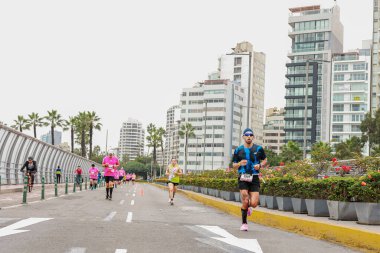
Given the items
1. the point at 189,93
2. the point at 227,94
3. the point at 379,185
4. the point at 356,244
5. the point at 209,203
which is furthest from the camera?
the point at 189,93

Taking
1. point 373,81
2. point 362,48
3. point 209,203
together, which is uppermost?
point 362,48

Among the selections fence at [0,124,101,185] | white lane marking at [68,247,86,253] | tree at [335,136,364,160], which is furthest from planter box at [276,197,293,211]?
tree at [335,136,364,160]

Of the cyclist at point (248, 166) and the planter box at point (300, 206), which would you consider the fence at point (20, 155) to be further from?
the cyclist at point (248, 166)

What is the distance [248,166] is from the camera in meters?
10.2

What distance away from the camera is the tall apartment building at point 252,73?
163875mm

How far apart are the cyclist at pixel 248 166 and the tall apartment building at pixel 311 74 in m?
115

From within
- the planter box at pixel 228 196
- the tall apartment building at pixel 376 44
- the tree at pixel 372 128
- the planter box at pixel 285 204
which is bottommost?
the planter box at pixel 228 196

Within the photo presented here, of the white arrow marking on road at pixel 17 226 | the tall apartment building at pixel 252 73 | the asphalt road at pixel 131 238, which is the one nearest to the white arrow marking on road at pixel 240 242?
the asphalt road at pixel 131 238

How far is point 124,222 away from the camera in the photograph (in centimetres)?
1078

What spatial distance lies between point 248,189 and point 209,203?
11219 millimetres

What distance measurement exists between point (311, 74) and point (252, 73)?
39057 mm

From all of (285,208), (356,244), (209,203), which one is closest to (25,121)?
(209,203)

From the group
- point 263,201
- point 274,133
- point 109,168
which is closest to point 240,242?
point 263,201

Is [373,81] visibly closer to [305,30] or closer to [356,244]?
[305,30]
